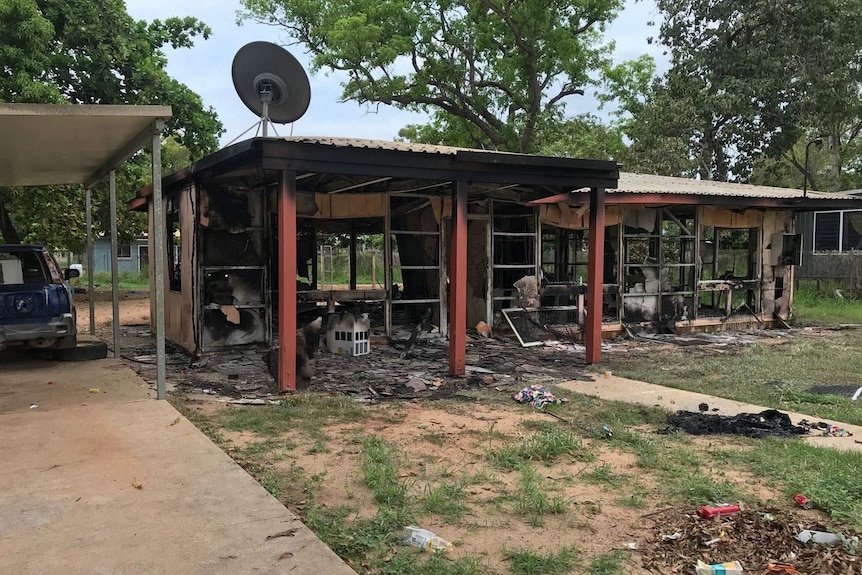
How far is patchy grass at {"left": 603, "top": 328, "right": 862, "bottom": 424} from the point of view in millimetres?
6789

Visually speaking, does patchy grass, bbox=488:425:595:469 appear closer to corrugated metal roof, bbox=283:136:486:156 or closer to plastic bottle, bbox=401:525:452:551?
plastic bottle, bbox=401:525:452:551

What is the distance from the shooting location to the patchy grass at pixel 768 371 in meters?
6.79

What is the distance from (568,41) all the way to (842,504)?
2290 cm

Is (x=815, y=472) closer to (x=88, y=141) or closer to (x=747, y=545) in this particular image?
(x=747, y=545)

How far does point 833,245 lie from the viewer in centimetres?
1995

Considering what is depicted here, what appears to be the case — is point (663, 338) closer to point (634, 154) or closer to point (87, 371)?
point (87, 371)

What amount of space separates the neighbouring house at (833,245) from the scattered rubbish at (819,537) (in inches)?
682

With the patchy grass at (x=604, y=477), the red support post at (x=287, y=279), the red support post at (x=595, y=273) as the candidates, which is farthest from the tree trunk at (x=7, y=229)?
the patchy grass at (x=604, y=477)

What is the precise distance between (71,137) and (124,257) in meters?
32.8

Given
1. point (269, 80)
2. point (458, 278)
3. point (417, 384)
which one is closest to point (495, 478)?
point (417, 384)

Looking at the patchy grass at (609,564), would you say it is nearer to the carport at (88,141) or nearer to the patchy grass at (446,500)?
the patchy grass at (446,500)

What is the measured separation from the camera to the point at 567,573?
10.1ft

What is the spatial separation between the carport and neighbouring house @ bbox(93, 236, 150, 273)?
26.5 metres

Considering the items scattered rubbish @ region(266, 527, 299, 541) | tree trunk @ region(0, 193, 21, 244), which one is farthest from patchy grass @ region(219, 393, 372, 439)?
tree trunk @ region(0, 193, 21, 244)
